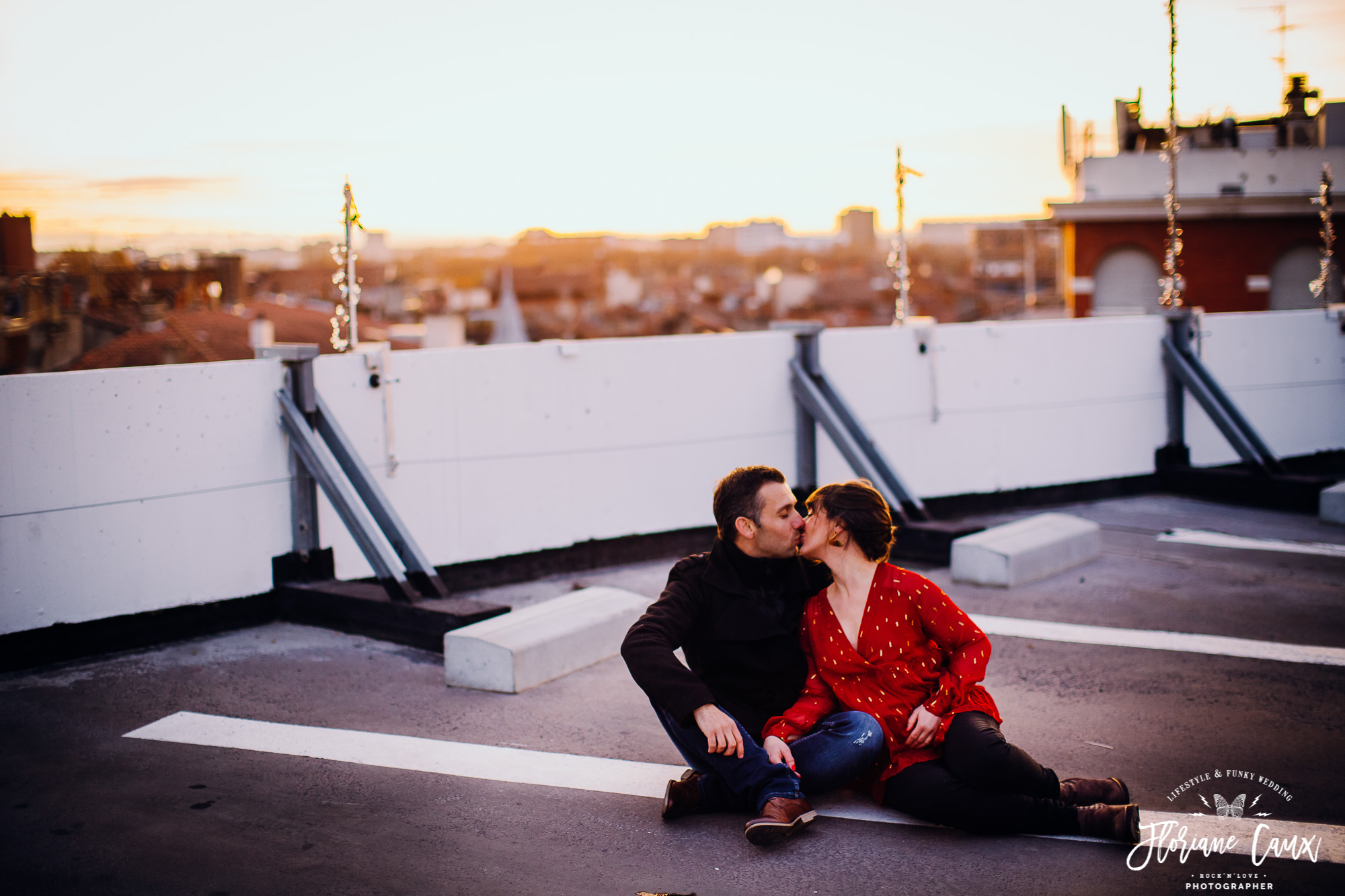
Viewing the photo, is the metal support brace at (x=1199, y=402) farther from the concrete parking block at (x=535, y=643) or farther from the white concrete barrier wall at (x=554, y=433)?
the concrete parking block at (x=535, y=643)

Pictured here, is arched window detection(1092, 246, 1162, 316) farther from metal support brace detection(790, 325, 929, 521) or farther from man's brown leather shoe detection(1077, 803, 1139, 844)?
man's brown leather shoe detection(1077, 803, 1139, 844)

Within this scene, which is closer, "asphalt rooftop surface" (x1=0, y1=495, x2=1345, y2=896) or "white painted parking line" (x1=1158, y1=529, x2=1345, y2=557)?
"asphalt rooftop surface" (x1=0, y1=495, x2=1345, y2=896)

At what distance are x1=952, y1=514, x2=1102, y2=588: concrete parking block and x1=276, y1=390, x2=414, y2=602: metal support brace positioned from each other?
3.69 meters

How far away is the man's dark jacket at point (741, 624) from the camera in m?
3.87

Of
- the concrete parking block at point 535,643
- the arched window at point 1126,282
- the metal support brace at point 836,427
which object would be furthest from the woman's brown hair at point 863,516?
the arched window at point 1126,282

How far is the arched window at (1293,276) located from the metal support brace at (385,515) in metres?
31.6

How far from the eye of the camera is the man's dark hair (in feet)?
12.6

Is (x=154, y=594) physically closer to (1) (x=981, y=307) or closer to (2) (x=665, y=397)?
(2) (x=665, y=397)

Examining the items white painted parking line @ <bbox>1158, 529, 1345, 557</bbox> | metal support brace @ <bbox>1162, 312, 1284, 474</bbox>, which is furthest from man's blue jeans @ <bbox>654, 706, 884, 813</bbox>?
metal support brace @ <bbox>1162, 312, 1284, 474</bbox>

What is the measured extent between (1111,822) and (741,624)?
135 centimetres

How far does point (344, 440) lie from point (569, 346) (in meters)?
1.86

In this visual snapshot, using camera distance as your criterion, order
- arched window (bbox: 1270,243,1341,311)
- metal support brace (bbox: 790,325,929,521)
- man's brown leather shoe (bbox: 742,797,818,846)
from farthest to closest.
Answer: arched window (bbox: 1270,243,1341,311) < metal support brace (bbox: 790,325,929,521) < man's brown leather shoe (bbox: 742,797,818,846)

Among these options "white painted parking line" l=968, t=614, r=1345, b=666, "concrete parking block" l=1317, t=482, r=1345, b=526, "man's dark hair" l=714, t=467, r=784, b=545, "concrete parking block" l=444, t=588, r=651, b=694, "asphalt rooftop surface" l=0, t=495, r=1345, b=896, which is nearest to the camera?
"asphalt rooftop surface" l=0, t=495, r=1345, b=896

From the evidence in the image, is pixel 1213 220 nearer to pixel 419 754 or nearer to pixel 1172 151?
pixel 1172 151
